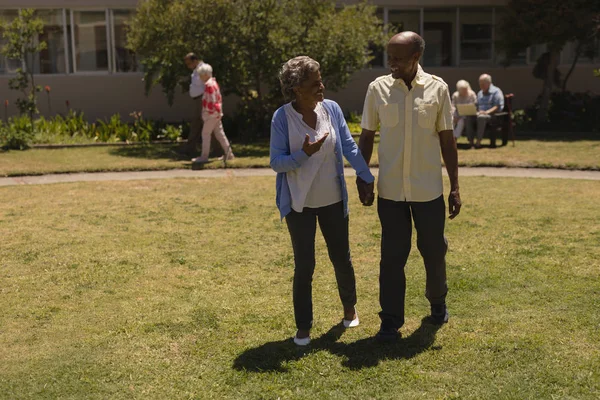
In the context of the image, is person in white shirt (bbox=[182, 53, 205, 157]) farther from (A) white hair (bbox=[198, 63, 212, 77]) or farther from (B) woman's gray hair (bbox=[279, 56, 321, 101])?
(B) woman's gray hair (bbox=[279, 56, 321, 101])

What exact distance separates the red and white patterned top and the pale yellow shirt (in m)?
8.55

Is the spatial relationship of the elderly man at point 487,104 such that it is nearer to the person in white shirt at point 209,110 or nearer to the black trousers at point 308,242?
the person in white shirt at point 209,110

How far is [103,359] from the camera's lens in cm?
474

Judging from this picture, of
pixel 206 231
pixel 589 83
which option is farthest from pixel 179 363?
pixel 589 83

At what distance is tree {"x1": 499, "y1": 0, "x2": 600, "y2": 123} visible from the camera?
1783cm

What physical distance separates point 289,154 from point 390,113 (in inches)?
25.5

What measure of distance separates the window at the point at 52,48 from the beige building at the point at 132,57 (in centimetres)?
2

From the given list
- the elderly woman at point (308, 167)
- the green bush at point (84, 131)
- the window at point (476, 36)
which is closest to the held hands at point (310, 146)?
the elderly woman at point (308, 167)

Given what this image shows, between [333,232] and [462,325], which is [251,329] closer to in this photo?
[333,232]

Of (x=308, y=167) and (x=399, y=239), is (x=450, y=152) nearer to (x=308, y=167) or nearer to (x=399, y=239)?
(x=399, y=239)

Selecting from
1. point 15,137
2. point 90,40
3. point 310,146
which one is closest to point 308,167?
point 310,146

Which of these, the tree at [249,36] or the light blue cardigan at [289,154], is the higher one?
the tree at [249,36]

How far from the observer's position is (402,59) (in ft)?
15.5

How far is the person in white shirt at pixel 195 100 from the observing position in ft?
45.2
